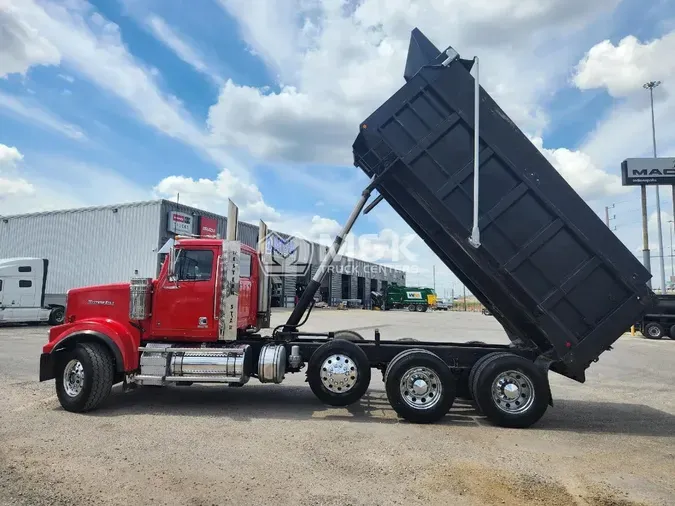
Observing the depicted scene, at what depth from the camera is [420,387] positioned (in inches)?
268

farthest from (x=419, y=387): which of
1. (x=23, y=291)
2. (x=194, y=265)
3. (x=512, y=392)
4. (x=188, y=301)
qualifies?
(x=23, y=291)

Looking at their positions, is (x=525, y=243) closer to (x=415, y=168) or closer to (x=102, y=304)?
(x=415, y=168)

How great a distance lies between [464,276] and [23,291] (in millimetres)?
23604

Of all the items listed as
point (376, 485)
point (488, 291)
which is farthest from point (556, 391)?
point (376, 485)

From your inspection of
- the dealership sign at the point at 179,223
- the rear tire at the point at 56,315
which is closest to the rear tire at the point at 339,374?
the rear tire at the point at 56,315

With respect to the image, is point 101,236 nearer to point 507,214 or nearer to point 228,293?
point 228,293

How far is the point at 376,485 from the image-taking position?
175 inches

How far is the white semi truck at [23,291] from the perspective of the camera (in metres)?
22.8

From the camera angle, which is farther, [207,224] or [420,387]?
[207,224]

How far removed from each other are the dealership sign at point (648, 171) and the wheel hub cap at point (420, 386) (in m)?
35.8

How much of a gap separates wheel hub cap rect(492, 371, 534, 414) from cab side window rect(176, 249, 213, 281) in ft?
15.6

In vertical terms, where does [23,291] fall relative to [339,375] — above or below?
above

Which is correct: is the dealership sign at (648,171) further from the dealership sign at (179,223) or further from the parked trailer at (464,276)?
the parked trailer at (464,276)

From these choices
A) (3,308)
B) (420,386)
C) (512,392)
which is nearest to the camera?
(512,392)
